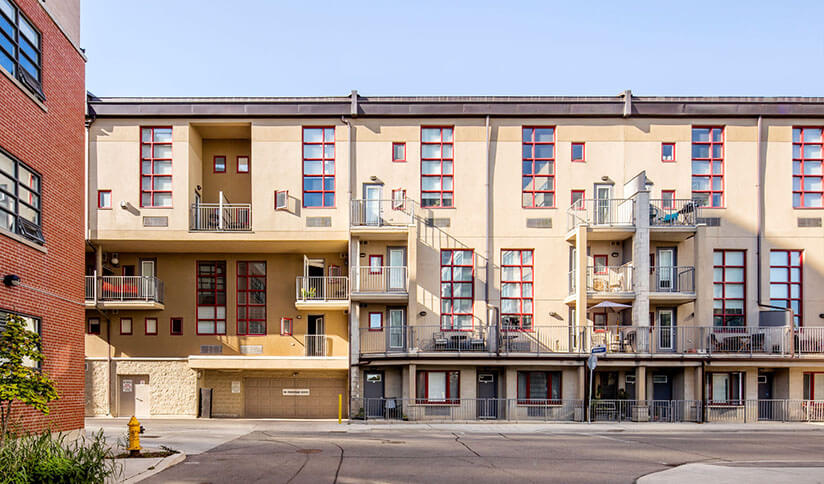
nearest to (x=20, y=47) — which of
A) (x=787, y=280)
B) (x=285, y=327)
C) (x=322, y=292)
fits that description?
(x=322, y=292)

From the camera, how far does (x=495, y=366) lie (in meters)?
29.0

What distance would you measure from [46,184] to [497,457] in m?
12.9

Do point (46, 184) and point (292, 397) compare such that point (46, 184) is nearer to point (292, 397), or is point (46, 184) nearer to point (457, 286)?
point (292, 397)

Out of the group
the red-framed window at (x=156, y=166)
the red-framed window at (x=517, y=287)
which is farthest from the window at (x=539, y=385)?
the red-framed window at (x=156, y=166)

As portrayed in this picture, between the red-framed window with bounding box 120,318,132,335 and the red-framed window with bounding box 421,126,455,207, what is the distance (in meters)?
14.2

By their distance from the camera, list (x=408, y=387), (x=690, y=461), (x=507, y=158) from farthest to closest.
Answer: (x=507, y=158) < (x=408, y=387) < (x=690, y=461)

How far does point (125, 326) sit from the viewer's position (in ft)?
103

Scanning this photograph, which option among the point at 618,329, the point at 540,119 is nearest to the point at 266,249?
the point at 540,119

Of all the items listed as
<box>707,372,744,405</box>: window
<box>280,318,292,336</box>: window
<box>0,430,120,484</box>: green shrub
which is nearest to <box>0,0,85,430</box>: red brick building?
<box>0,430,120,484</box>: green shrub

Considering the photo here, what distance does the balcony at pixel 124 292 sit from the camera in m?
29.8

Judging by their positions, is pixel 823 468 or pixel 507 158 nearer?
pixel 823 468

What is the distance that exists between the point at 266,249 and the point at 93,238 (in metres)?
7.14

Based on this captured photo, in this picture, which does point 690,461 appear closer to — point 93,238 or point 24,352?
point 24,352

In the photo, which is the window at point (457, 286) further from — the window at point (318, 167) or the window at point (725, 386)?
the window at point (725, 386)
